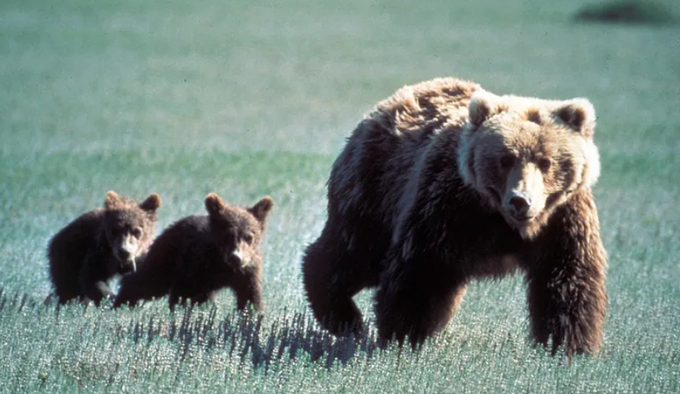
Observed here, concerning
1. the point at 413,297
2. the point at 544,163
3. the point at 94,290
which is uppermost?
the point at 544,163

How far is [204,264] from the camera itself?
7957 mm

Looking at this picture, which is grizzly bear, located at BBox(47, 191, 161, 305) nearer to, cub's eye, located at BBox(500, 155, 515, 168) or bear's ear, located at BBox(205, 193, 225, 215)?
bear's ear, located at BBox(205, 193, 225, 215)

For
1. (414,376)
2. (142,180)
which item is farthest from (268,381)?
(142,180)

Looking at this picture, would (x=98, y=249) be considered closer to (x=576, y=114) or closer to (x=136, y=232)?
(x=136, y=232)

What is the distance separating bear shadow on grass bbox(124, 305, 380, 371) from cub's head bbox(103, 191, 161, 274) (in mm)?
980

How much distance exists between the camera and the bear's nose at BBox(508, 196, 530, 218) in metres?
5.57

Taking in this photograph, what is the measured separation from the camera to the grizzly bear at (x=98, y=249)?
26.1 feet

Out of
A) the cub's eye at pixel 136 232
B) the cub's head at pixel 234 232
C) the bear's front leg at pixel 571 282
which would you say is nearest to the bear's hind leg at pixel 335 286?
the cub's head at pixel 234 232

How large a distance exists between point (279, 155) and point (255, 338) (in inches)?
424

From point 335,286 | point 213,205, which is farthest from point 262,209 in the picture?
point 335,286

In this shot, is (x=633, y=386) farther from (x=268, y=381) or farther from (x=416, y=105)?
(x=416, y=105)

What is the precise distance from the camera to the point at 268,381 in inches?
206

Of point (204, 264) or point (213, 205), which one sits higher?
point (213, 205)

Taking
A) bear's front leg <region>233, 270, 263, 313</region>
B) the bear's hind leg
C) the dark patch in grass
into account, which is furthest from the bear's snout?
the dark patch in grass
